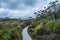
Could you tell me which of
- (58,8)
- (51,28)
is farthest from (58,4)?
(51,28)

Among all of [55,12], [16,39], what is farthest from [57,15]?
[16,39]

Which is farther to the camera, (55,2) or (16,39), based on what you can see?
(55,2)

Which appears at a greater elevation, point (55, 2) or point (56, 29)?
point (55, 2)

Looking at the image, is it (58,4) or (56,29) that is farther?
(58,4)

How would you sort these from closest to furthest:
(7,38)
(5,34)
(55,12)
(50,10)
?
(7,38), (5,34), (55,12), (50,10)

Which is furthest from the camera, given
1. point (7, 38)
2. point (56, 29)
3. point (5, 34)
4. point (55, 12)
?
point (55, 12)

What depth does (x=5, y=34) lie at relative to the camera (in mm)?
18094

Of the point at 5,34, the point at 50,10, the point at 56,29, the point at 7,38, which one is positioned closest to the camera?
the point at 7,38

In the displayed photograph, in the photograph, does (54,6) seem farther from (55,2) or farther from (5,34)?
(5,34)

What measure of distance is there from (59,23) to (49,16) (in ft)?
97.3

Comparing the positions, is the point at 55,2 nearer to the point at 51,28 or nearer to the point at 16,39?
the point at 51,28

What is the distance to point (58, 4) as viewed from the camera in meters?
60.2

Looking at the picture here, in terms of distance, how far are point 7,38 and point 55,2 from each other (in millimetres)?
46251

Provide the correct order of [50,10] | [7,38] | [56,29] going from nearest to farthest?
[7,38] < [56,29] < [50,10]
